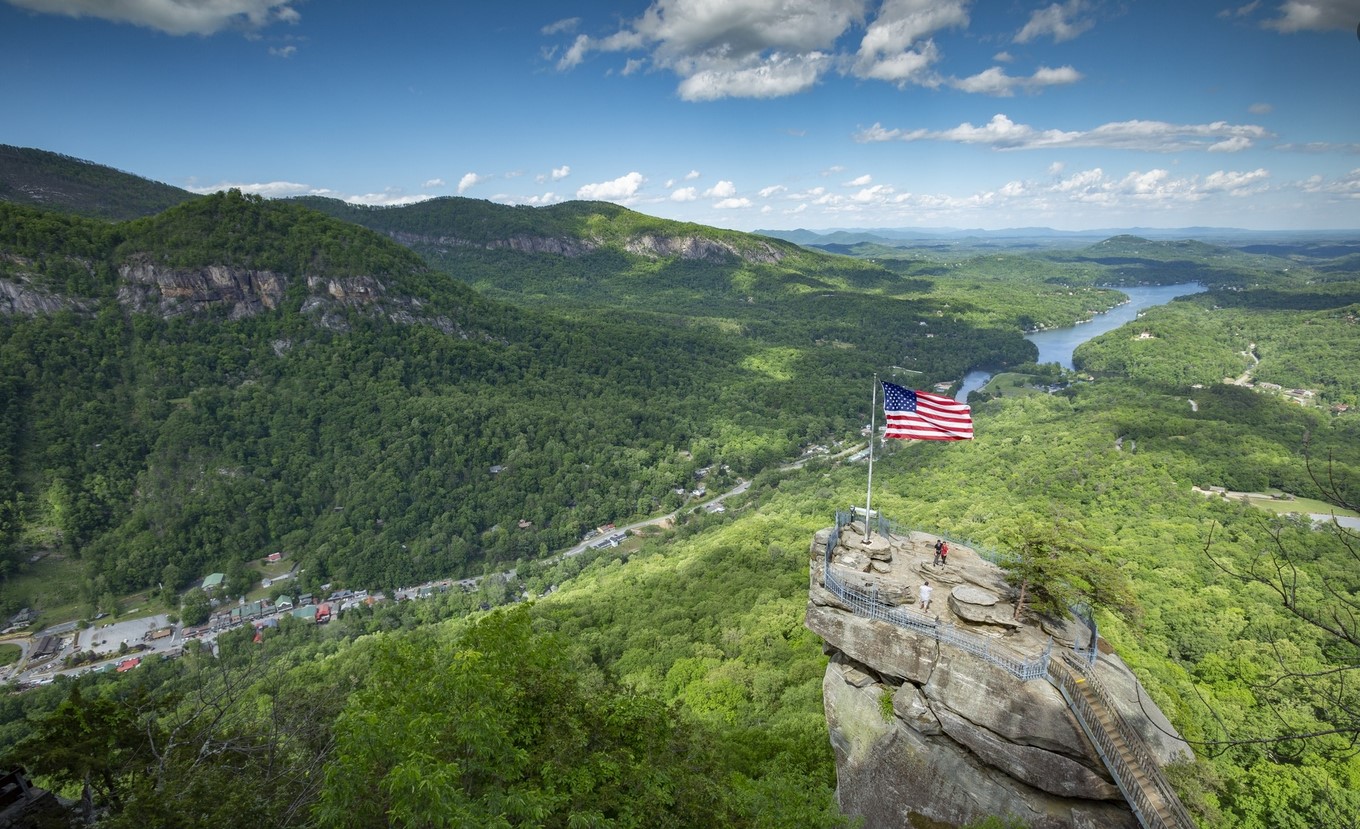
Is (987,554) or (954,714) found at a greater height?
(987,554)

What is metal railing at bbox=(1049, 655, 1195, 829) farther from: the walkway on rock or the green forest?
the green forest

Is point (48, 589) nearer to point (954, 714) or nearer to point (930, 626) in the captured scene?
point (930, 626)

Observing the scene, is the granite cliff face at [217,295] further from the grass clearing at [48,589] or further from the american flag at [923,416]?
the american flag at [923,416]

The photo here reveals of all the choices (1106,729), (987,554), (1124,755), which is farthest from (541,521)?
(1124,755)

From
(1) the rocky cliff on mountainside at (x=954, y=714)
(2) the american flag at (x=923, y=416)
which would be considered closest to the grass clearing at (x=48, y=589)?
(1) the rocky cliff on mountainside at (x=954, y=714)

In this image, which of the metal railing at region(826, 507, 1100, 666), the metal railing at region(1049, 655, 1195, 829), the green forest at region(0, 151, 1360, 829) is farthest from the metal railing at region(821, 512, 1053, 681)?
the green forest at region(0, 151, 1360, 829)

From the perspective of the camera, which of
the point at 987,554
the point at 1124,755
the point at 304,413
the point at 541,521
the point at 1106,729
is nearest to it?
the point at 1124,755

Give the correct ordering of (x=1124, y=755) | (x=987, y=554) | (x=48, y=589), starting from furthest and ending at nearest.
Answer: (x=48, y=589), (x=987, y=554), (x=1124, y=755)
